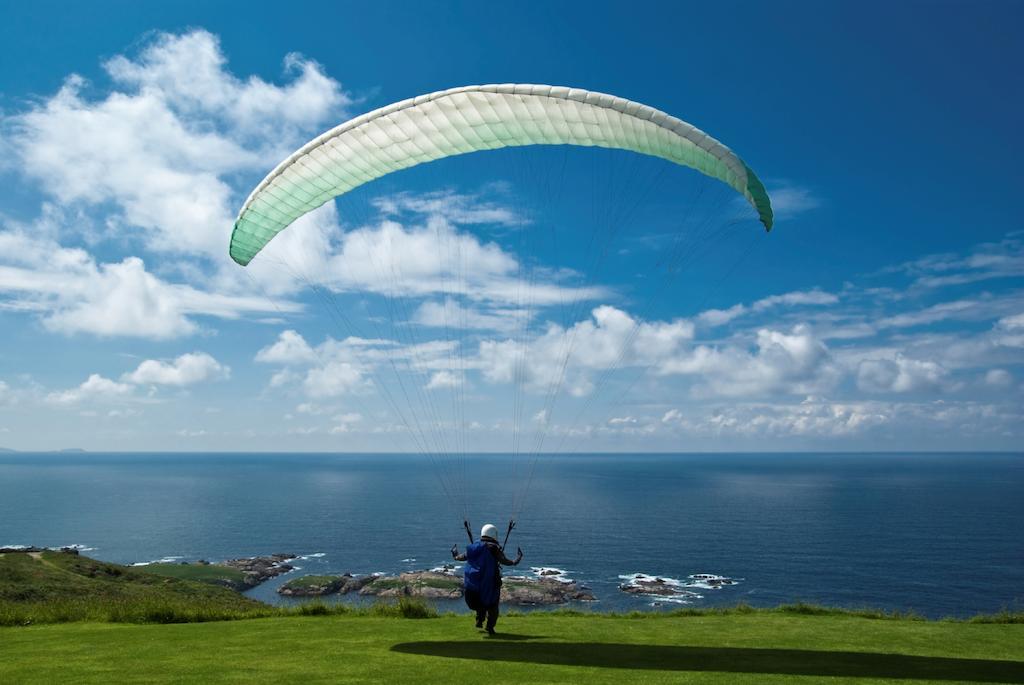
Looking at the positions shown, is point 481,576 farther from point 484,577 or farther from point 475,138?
point 475,138

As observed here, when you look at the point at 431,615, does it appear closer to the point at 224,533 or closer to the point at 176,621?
the point at 176,621

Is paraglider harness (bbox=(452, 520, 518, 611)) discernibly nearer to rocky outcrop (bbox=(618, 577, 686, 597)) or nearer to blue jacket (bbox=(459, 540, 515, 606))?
blue jacket (bbox=(459, 540, 515, 606))

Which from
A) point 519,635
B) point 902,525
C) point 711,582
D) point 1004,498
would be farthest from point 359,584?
point 1004,498

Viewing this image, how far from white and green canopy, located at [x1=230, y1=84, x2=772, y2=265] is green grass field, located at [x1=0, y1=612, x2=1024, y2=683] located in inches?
270

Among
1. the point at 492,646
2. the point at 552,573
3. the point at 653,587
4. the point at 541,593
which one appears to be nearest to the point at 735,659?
the point at 492,646

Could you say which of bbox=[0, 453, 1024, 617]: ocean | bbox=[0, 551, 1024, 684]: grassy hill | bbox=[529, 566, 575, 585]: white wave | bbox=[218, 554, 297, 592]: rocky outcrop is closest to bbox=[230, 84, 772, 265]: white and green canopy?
bbox=[0, 551, 1024, 684]: grassy hill

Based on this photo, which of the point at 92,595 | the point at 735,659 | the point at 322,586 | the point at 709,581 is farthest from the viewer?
the point at 709,581

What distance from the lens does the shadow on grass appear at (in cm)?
697

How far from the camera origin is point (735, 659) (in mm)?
7594

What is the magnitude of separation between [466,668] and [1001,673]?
5.62 metres

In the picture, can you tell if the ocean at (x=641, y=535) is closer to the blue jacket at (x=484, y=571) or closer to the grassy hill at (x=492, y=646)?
the grassy hill at (x=492, y=646)

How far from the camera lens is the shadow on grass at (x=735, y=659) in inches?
274

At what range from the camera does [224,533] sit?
9706 centimetres

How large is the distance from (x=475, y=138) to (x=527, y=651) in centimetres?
799
